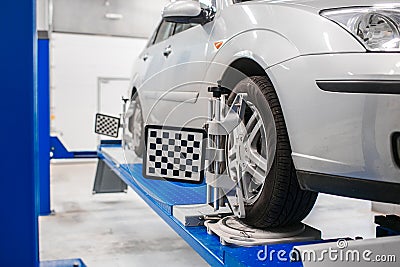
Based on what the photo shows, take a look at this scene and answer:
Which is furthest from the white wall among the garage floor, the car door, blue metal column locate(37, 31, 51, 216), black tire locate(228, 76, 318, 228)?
black tire locate(228, 76, 318, 228)

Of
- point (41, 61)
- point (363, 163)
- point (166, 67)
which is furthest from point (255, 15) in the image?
point (41, 61)

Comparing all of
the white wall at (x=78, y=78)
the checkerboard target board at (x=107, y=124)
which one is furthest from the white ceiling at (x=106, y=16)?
the checkerboard target board at (x=107, y=124)

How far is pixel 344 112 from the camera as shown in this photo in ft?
4.69

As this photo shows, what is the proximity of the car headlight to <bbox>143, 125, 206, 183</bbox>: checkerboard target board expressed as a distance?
0.67 meters

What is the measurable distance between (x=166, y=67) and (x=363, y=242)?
6.25ft

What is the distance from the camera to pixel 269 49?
5.47 feet

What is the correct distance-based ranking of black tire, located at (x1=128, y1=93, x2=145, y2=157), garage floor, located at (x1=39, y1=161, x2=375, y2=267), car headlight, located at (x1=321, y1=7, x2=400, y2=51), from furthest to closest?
black tire, located at (x1=128, y1=93, x2=145, y2=157) → garage floor, located at (x1=39, y1=161, x2=375, y2=267) → car headlight, located at (x1=321, y1=7, x2=400, y2=51)

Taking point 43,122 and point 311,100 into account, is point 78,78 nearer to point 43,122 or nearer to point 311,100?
point 43,122

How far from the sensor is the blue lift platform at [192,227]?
1.43 m

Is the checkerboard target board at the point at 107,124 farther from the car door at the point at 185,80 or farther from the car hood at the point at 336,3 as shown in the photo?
the car hood at the point at 336,3

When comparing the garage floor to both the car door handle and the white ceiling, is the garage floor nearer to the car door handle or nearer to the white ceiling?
the car door handle

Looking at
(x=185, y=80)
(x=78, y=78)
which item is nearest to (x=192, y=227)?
(x=185, y=80)

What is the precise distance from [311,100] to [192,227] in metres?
0.70

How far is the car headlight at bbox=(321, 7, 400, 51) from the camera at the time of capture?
1.42m
